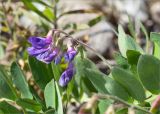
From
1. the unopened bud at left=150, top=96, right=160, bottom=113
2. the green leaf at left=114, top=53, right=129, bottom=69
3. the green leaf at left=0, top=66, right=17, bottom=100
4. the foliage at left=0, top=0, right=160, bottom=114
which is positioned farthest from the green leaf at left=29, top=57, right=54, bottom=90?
the unopened bud at left=150, top=96, right=160, bottom=113

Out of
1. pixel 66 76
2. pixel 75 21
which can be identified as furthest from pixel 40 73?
pixel 75 21

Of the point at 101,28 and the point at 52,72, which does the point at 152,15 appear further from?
the point at 52,72

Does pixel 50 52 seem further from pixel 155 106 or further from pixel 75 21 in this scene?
pixel 75 21

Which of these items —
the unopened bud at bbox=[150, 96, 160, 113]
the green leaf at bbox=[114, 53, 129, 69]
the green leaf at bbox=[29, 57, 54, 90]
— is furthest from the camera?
the green leaf at bbox=[29, 57, 54, 90]

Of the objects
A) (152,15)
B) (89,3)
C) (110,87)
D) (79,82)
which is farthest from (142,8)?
(110,87)

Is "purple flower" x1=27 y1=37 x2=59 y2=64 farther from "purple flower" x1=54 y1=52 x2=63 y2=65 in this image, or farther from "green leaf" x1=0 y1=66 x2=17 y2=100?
"green leaf" x1=0 y1=66 x2=17 y2=100

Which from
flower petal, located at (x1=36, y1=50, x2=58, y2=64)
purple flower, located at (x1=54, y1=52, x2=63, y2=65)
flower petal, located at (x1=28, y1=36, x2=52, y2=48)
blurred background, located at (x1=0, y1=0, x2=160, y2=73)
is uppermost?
flower petal, located at (x1=28, y1=36, x2=52, y2=48)

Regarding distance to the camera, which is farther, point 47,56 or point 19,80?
point 19,80
